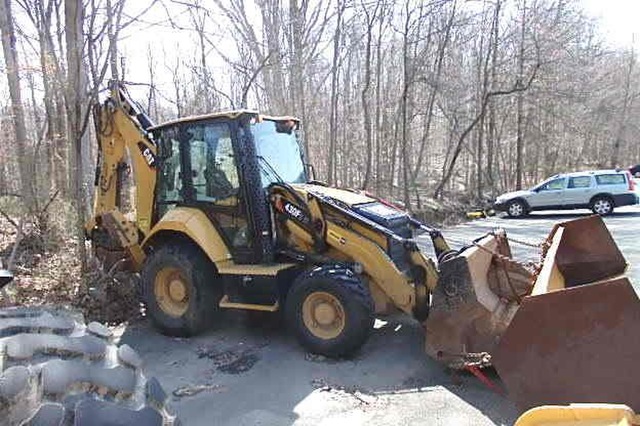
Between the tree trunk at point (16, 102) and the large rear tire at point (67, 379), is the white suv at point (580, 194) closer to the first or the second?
the tree trunk at point (16, 102)

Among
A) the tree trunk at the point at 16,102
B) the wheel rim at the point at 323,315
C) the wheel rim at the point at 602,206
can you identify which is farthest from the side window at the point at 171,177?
the wheel rim at the point at 602,206

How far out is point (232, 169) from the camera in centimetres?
574

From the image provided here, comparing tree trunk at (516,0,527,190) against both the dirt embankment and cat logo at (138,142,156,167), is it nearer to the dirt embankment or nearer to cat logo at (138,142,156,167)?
cat logo at (138,142,156,167)

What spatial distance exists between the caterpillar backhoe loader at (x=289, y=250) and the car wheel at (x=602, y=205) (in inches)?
564

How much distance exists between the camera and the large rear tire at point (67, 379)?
5.16ft

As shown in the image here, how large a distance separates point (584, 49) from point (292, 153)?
28026 mm

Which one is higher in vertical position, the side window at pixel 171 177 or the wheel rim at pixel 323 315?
the side window at pixel 171 177

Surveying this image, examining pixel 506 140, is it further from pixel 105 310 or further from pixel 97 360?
pixel 97 360

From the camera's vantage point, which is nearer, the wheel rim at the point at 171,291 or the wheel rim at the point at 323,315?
the wheel rim at the point at 323,315

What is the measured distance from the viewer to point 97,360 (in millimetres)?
1972

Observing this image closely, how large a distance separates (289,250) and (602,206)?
626 inches

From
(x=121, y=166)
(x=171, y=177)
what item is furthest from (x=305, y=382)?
(x=121, y=166)

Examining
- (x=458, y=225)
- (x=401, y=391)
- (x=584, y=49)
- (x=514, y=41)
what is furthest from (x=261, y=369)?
(x=584, y=49)

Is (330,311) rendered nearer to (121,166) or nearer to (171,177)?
(171,177)
